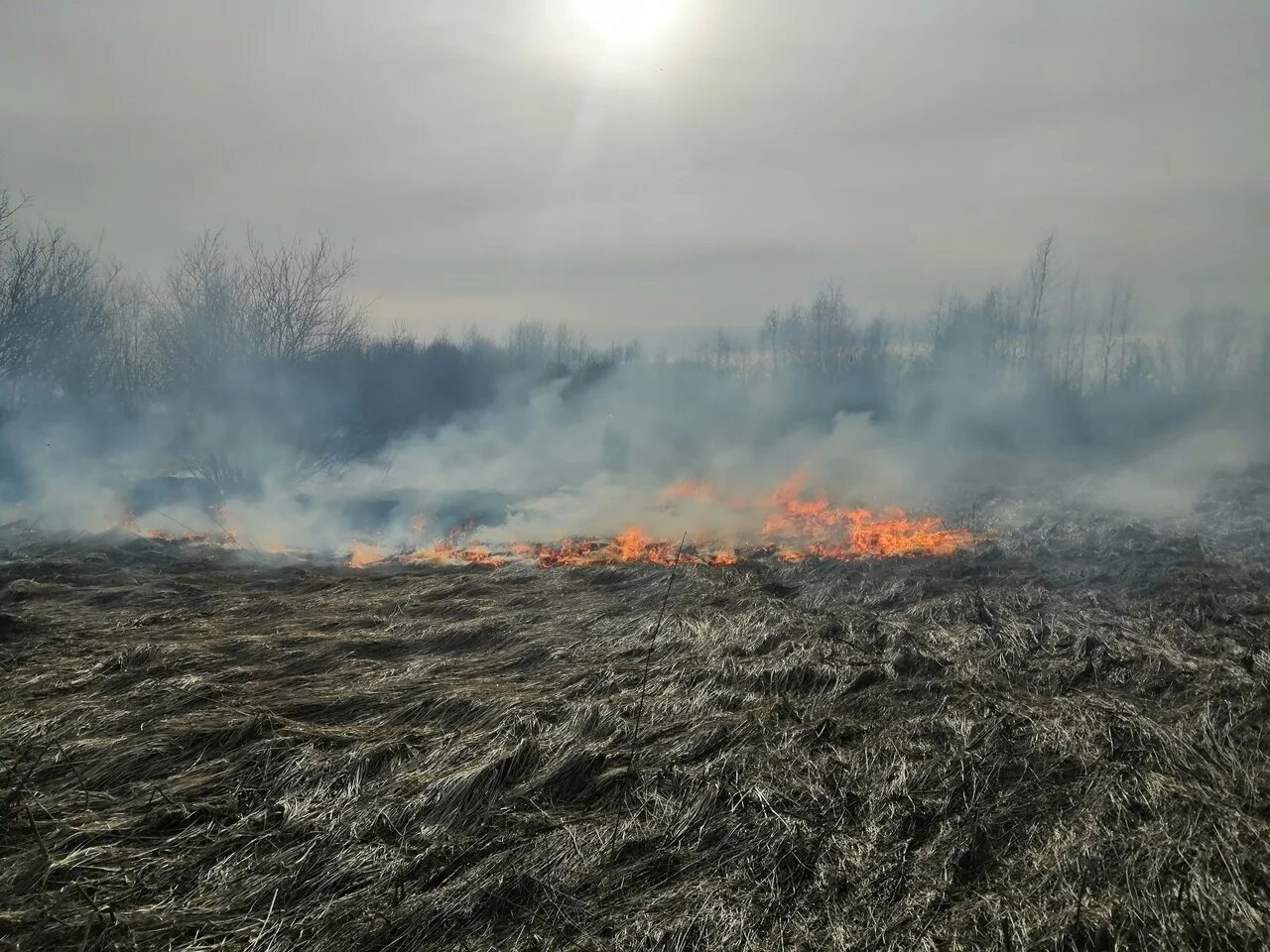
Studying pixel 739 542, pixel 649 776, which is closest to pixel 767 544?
pixel 739 542

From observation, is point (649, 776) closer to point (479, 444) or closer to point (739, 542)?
point (739, 542)

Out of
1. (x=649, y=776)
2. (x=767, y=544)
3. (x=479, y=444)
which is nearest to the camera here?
(x=649, y=776)

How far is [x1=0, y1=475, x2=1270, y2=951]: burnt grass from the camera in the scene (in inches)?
149

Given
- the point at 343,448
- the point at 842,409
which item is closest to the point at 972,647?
the point at 343,448

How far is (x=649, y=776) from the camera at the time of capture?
16.7 feet

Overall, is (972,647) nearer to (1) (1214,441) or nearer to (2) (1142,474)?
(2) (1142,474)

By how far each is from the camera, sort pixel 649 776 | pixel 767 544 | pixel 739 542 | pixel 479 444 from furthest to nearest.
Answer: pixel 479 444
pixel 739 542
pixel 767 544
pixel 649 776

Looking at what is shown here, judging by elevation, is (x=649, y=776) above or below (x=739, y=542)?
above

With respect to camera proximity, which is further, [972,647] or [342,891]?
[972,647]

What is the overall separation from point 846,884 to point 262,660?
232 inches

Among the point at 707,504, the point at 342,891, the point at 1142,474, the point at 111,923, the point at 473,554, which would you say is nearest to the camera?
the point at 111,923

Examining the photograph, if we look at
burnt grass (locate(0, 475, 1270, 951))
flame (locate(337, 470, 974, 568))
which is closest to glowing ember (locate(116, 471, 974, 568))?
flame (locate(337, 470, 974, 568))

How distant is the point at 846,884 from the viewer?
403 centimetres

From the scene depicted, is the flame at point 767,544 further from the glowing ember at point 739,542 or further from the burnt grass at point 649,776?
the burnt grass at point 649,776
